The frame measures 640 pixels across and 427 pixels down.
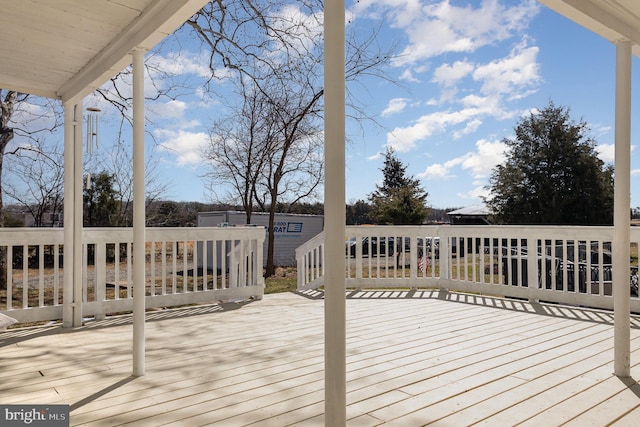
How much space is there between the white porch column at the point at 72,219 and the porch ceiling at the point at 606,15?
3977 millimetres

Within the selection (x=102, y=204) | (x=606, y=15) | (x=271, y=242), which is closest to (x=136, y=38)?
(x=606, y=15)

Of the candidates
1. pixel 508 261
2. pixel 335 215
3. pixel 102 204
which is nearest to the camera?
pixel 335 215

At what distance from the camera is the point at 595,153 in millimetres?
16609

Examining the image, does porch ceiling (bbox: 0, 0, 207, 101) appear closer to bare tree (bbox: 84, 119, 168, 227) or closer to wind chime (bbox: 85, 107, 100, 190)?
wind chime (bbox: 85, 107, 100, 190)

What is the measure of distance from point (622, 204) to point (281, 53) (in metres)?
5.00

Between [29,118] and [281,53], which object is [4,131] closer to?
[29,118]

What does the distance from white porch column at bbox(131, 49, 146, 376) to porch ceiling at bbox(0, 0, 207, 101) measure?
0.20 metres

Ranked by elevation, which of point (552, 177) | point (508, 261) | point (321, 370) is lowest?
point (321, 370)

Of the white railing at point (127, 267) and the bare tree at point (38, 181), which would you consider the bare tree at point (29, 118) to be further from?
the white railing at point (127, 267)

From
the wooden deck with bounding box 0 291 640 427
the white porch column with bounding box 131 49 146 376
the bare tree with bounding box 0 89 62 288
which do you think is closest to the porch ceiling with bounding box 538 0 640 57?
the wooden deck with bounding box 0 291 640 427

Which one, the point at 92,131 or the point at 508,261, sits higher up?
the point at 92,131

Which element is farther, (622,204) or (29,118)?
(29,118)

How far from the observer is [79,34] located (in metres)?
2.60

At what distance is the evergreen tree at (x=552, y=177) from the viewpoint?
16359mm
